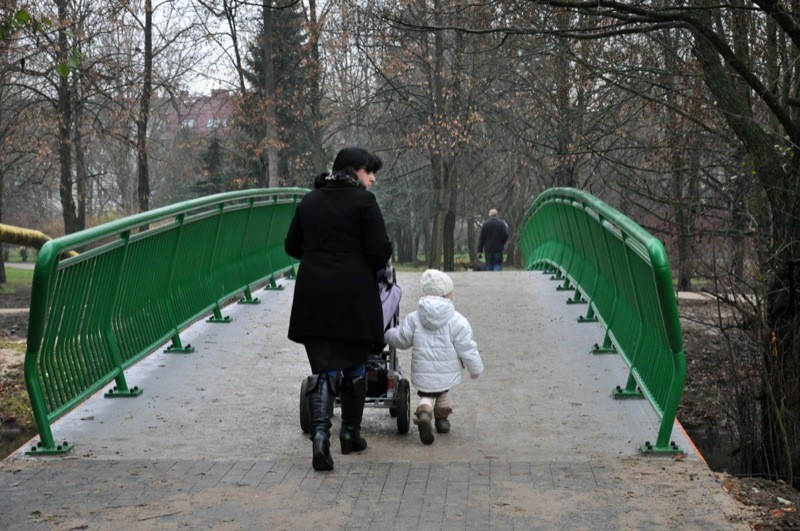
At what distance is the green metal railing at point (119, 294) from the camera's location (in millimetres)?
6371

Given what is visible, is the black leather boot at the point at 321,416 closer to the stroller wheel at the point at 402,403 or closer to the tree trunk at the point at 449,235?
the stroller wheel at the point at 402,403

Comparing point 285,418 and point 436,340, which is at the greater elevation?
point 436,340

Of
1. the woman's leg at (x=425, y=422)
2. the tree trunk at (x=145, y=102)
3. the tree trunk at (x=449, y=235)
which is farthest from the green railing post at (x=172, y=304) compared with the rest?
the tree trunk at (x=449, y=235)

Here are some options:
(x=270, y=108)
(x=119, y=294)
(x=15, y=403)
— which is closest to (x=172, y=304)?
(x=119, y=294)

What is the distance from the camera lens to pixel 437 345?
22.0ft

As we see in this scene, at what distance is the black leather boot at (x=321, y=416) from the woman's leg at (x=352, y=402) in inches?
5.1

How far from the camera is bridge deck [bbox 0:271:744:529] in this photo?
5.18 meters

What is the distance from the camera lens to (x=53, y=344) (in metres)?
6.66

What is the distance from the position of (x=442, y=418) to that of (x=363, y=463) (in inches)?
32.9

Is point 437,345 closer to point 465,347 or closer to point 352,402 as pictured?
point 465,347

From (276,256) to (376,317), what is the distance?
24.8 feet

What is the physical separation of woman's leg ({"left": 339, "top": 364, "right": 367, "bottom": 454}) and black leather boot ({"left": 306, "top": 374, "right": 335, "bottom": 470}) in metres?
0.13

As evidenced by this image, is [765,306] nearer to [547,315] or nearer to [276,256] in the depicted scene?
[547,315]

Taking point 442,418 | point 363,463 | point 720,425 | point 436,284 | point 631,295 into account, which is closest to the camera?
point 363,463
